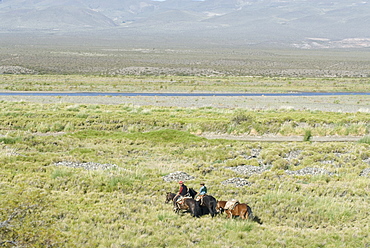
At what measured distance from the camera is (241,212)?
470 inches

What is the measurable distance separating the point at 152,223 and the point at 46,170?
22.7 ft

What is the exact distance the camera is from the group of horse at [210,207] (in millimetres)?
11977

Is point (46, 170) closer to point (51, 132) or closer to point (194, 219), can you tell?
point (194, 219)

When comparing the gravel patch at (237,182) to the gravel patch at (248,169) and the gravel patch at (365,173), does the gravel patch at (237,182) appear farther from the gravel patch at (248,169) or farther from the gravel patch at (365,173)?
the gravel patch at (365,173)

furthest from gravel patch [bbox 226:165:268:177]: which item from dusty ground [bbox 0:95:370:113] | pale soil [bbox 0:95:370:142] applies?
dusty ground [bbox 0:95:370:113]

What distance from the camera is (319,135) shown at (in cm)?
3009

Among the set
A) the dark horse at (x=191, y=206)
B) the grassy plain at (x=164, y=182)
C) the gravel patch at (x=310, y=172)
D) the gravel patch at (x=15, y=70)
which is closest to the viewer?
the grassy plain at (x=164, y=182)

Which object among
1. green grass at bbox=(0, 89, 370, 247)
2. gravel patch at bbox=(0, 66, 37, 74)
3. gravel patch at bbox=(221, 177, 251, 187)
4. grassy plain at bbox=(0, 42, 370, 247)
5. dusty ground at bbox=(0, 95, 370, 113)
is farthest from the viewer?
gravel patch at bbox=(0, 66, 37, 74)

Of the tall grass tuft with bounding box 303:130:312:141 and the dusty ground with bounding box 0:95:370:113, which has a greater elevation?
the tall grass tuft with bounding box 303:130:312:141

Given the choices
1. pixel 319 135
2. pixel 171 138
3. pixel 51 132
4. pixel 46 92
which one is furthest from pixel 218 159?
pixel 46 92

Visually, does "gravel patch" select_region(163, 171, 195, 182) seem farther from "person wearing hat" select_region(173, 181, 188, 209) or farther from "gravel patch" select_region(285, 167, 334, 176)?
"gravel patch" select_region(285, 167, 334, 176)

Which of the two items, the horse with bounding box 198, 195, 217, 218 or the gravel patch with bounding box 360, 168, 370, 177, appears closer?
the horse with bounding box 198, 195, 217, 218

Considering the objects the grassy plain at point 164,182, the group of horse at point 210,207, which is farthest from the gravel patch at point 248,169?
the group of horse at point 210,207

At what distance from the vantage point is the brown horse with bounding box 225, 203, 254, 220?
39.1ft
